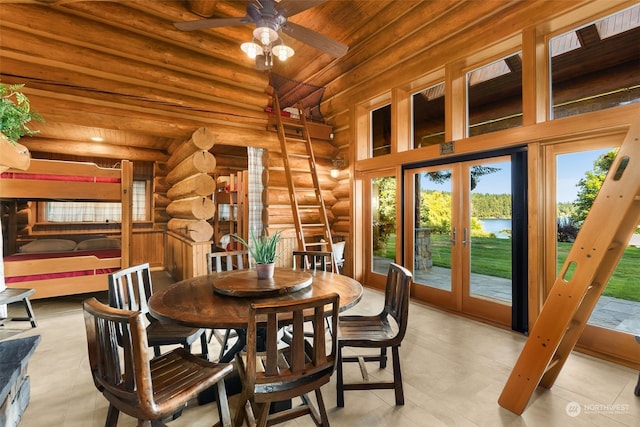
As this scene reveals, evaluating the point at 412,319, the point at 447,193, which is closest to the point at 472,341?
the point at 412,319

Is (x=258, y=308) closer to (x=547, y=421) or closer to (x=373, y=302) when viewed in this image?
(x=547, y=421)

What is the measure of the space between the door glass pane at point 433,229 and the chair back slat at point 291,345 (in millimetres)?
3093

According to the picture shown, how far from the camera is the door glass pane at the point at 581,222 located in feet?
9.05

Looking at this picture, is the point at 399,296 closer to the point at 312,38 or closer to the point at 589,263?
the point at 589,263

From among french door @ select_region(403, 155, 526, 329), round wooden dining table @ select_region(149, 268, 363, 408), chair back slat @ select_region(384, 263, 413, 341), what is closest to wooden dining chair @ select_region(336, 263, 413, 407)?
chair back slat @ select_region(384, 263, 413, 341)

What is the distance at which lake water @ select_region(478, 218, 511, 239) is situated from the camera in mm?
3555

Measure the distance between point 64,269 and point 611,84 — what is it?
678 cm

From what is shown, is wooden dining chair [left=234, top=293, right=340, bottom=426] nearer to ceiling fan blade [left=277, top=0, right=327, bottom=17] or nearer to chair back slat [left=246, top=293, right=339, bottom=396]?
chair back slat [left=246, top=293, right=339, bottom=396]

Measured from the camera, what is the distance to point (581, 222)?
2.98 metres

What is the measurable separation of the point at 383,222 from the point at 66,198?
4799mm

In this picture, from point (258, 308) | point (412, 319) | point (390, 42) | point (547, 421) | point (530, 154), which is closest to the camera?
point (258, 308)

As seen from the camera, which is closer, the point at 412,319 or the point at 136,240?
the point at 412,319

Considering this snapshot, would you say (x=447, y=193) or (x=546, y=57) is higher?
(x=546, y=57)

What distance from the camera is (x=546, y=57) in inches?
125
